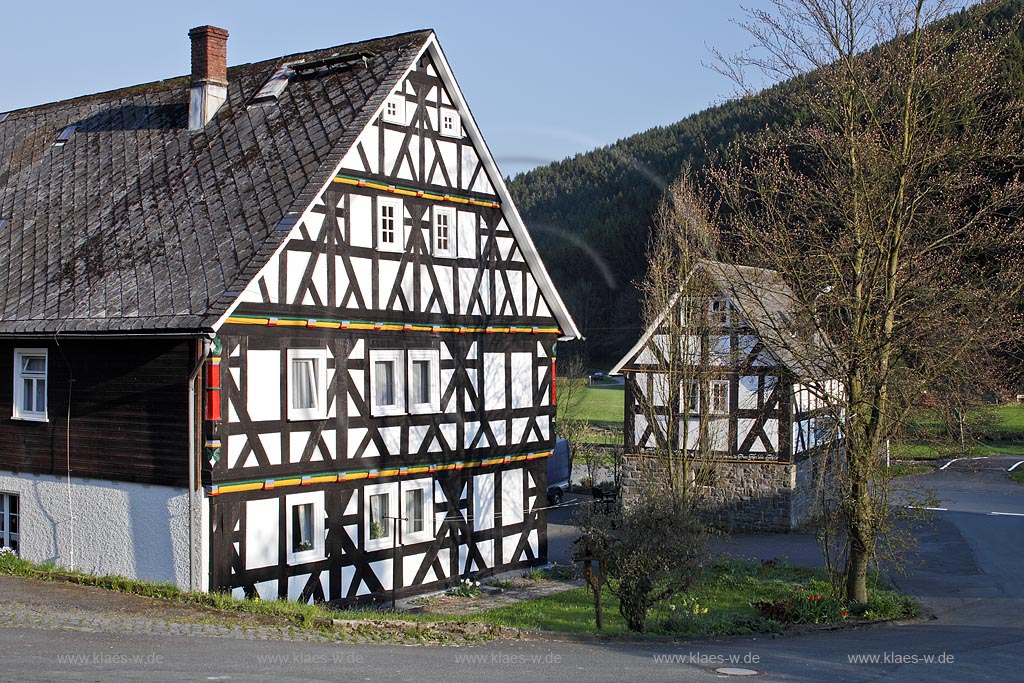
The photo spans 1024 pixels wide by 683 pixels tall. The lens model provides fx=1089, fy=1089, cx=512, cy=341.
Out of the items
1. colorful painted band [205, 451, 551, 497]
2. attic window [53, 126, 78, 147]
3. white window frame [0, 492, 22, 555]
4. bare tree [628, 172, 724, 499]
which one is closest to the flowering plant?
colorful painted band [205, 451, 551, 497]

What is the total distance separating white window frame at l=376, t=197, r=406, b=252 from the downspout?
453 centimetres

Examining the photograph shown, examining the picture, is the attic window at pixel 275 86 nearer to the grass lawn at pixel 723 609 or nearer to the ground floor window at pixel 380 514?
the ground floor window at pixel 380 514

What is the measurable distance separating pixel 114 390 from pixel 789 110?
13.2 metres

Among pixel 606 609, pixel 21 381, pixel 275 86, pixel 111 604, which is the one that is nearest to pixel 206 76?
pixel 275 86

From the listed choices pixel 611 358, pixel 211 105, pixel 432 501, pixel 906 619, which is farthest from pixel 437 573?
pixel 611 358

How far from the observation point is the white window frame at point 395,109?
2009cm

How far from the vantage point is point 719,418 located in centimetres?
3228

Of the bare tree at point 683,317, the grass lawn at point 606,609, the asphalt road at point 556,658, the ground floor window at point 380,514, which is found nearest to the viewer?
the asphalt road at point 556,658

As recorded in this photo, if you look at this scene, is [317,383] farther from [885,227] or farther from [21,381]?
[885,227]

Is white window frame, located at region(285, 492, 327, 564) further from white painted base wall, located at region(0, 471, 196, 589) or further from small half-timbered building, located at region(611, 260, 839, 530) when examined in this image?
small half-timbered building, located at region(611, 260, 839, 530)

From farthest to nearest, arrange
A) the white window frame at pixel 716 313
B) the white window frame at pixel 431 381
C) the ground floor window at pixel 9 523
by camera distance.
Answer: the white window frame at pixel 716 313, the white window frame at pixel 431 381, the ground floor window at pixel 9 523

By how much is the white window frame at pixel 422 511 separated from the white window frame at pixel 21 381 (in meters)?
6.46

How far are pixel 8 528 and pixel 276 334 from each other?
635 cm

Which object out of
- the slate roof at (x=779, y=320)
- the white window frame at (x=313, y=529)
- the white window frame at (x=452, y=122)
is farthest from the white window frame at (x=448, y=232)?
the white window frame at (x=313, y=529)
